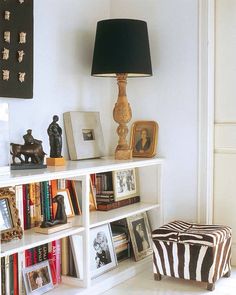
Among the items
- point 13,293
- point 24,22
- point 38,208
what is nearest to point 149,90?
point 24,22

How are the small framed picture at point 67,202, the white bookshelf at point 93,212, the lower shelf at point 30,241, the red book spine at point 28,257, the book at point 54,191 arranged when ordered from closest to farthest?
the lower shelf at point 30,241, the white bookshelf at point 93,212, the red book spine at point 28,257, the book at point 54,191, the small framed picture at point 67,202

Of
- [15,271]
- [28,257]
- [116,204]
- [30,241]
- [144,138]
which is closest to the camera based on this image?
[30,241]

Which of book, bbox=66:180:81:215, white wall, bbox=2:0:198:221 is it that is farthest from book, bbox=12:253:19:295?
white wall, bbox=2:0:198:221

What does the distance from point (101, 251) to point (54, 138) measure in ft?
2.31

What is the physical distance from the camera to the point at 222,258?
2600 millimetres

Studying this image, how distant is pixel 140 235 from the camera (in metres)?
3.00

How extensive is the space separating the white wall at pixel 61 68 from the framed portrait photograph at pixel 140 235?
0.62 metres

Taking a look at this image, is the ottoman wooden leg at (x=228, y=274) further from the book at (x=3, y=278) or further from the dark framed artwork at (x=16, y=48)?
the dark framed artwork at (x=16, y=48)

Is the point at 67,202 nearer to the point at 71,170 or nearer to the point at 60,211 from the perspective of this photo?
the point at 60,211

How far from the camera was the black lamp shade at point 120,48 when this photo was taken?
108 inches

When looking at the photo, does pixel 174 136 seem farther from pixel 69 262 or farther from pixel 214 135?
pixel 69 262

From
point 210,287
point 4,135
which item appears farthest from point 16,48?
point 210,287

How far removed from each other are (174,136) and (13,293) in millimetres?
1420

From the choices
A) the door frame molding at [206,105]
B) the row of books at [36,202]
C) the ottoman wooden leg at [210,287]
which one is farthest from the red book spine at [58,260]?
the door frame molding at [206,105]
